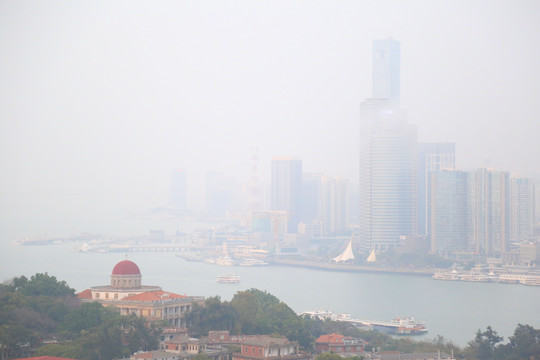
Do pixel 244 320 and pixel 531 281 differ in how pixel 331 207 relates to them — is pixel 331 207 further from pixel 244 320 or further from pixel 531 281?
pixel 244 320

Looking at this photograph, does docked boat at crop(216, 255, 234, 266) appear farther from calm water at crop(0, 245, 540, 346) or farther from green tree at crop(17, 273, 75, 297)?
green tree at crop(17, 273, 75, 297)

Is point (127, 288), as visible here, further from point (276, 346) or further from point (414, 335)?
point (414, 335)

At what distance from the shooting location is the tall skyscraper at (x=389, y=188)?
188 feet

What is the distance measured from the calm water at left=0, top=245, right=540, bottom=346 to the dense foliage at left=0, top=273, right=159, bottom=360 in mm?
7992

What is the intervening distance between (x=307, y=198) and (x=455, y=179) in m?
24.0

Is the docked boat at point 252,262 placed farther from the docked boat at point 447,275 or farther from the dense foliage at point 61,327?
the dense foliage at point 61,327

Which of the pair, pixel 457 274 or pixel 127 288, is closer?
pixel 127 288

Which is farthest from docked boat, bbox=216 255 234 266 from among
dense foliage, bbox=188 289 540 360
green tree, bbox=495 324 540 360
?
green tree, bbox=495 324 540 360

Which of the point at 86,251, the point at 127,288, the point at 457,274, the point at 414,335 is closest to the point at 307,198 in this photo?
the point at 86,251

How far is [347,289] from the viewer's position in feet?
127

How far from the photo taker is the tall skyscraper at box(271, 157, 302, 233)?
77.1 metres

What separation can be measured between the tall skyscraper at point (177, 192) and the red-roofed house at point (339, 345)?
265ft

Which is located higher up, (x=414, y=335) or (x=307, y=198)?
(x=307, y=198)

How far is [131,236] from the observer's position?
2950 inches
